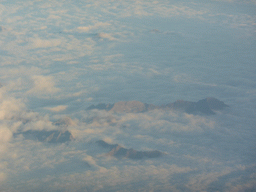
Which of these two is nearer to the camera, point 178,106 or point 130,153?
point 130,153

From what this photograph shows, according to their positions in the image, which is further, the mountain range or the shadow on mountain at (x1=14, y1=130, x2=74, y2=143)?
the mountain range

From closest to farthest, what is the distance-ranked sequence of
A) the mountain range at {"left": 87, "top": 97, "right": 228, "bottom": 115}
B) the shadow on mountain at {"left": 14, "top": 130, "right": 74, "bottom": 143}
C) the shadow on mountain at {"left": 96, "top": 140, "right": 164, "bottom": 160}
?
the shadow on mountain at {"left": 96, "top": 140, "right": 164, "bottom": 160}, the shadow on mountain at {"left": 14, "top": 130, "right": 74, "bottom": 143}, the mountain range at {"left": 87, "top": 97, "right": 228, "bottom": 115}

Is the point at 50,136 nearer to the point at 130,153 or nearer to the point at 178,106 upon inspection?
the point at 130,153

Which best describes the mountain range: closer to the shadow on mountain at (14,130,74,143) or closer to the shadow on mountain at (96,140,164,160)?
the shadow on mountain at (14,130,74,143)

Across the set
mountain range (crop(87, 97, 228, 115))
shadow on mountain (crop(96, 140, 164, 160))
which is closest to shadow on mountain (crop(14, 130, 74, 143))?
shadow on mountain (crop(96, 140, 164, 160))

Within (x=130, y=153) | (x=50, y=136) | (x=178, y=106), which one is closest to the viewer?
(x=130, y=153)

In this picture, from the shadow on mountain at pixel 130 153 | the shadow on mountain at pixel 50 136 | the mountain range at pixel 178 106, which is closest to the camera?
the shadow on mountain at pixel 130 153

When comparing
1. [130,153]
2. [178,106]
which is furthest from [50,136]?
[178,106]

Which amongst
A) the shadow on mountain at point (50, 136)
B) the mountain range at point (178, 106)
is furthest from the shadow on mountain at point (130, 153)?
the mountain range at point (178, 106)

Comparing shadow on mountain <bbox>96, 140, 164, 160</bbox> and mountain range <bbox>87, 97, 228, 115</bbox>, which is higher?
mountain range <bbox>87, 97, 228, 115</bbox>

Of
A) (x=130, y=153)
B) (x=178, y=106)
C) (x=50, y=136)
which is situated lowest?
(x=130, y=153)

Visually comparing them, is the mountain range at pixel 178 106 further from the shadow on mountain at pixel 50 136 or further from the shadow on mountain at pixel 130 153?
the shadow on mountain at pixel 130 153
